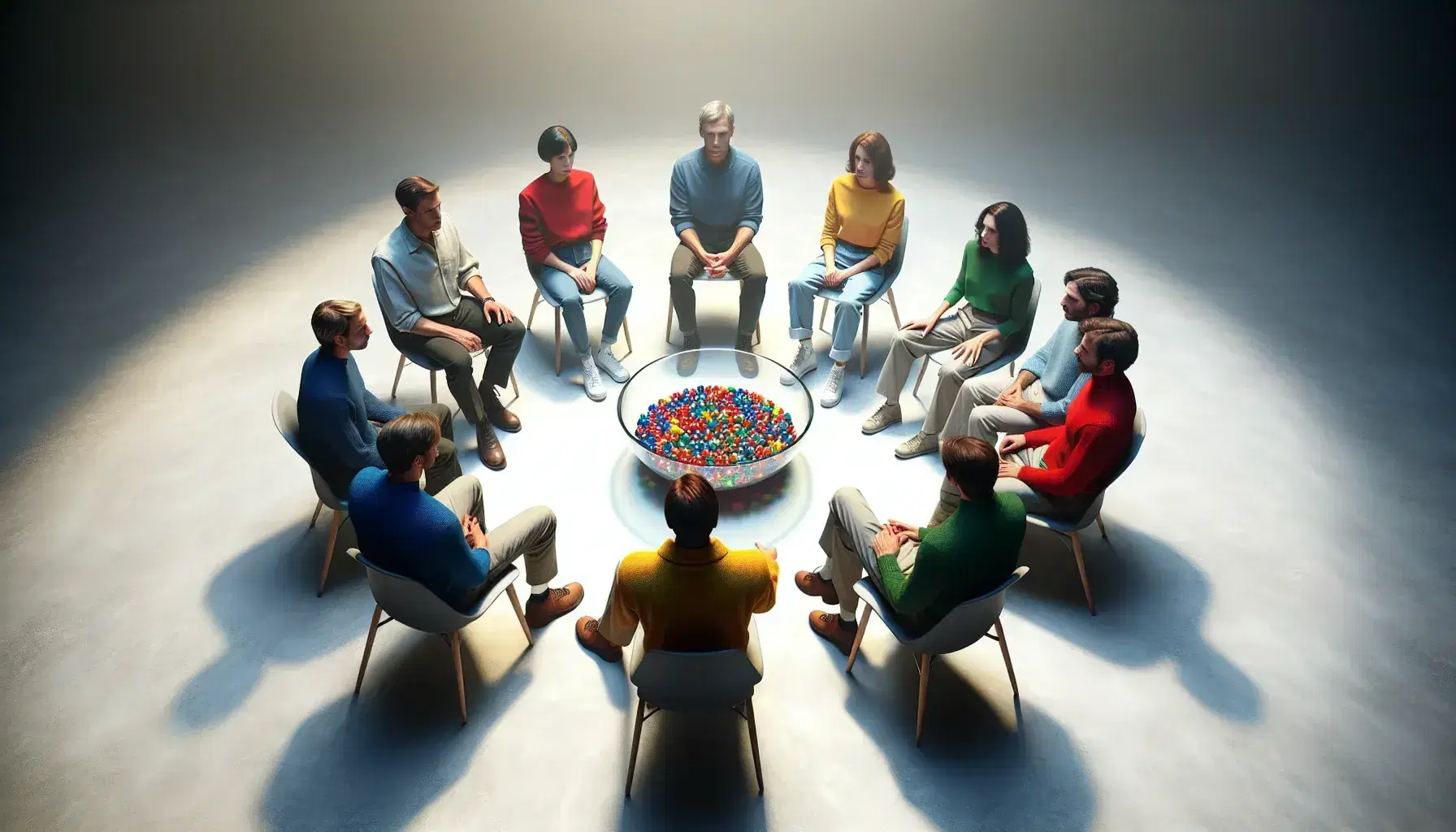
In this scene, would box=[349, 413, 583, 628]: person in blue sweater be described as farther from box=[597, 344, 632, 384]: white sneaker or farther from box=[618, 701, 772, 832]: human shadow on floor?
box=[597, 344, 632, 384]: white sneaker

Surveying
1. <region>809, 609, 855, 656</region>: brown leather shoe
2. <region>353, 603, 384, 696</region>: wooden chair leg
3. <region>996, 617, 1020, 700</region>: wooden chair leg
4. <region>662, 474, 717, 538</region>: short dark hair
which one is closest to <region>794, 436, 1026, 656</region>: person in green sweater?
<region>996, 617, 1020, 700</region>: wooden chair leg

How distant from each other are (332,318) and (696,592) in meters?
1.80

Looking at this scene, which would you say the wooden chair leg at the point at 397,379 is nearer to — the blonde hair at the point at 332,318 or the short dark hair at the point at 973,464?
the blonde hair at the point at 332,318

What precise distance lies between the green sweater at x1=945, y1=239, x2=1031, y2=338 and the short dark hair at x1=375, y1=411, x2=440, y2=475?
9.54ft

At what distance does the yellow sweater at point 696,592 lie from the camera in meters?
2.60

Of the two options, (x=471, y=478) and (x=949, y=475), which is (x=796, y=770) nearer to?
(x=949, y=475)

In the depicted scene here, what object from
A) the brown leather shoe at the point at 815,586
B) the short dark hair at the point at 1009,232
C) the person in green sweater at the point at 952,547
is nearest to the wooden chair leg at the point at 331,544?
the brown leather shoe at the point at 815,586

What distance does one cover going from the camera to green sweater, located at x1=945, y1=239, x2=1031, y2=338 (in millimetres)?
4391

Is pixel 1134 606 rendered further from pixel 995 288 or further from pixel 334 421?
A: pixel 334 421

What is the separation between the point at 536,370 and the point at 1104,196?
5.04m

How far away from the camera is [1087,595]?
371 centimetres

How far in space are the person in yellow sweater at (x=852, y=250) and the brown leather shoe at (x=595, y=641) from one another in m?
1.88

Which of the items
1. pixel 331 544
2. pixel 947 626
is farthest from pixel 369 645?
pixel 947 626

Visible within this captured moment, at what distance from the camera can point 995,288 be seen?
14.7ft
